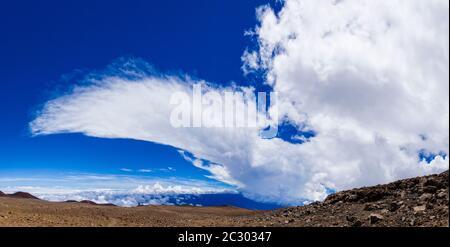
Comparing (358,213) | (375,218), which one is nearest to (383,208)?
(358,213)

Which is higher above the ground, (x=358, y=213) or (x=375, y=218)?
(x=358, y=213)

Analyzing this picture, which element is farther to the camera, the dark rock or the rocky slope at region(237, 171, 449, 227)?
the dark rock

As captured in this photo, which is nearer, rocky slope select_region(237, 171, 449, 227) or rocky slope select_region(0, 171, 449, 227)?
rocky slope select_region(0, 171, 449, 227)

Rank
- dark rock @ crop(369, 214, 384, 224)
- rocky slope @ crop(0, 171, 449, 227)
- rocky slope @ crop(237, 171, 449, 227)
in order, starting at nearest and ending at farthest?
rocky slope @ crop(0, 171, 449, 227), rocky slope @ crop(237, 171, 449, 227), dark rock @ crop(369, 214, 384, 224)

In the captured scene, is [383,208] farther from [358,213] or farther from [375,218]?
[375,218]

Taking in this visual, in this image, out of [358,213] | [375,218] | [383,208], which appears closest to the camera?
[375,218]

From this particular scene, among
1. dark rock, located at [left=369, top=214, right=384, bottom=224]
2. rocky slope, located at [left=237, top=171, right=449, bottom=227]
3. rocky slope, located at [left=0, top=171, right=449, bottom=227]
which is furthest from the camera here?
dark rock, located at [left=369, top=214, right=384, bottom=224]

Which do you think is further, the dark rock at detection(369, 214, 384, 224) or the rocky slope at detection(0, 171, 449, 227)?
the dark rock at detection(369, 214, 384, 224)

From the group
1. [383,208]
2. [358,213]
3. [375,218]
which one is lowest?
[375,218]

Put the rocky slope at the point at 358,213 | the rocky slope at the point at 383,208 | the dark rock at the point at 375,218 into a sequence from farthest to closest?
1. the dark rock at the point at 375,218
2. the rocky slope at the point at 383,208
3. the rocky slope at the point at 358,213

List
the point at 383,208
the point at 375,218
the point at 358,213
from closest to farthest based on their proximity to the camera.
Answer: the point at 375,218 → the point at 383,208 → the point at 358,213
